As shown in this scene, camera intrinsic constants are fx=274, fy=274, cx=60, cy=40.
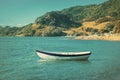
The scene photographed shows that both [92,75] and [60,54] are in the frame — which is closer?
[92,75]

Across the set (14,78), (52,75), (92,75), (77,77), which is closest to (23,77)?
(14,78)

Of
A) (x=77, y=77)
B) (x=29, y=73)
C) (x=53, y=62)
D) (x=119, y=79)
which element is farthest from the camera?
(x=53, y=62)

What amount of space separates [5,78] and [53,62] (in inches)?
879

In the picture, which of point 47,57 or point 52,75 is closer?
point 52,75

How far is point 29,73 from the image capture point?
46562 mm

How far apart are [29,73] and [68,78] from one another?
7.91m

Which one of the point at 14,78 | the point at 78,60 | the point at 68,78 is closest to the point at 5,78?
the point at 14,78

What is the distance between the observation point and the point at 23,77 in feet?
140

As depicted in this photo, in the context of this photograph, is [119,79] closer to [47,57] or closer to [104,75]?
[104,75]

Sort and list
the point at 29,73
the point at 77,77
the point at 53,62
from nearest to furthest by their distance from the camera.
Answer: the point at 77,77
the point at 29,73
the point at 53,62

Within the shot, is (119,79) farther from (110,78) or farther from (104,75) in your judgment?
(104,75)

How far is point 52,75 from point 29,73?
4.31 m

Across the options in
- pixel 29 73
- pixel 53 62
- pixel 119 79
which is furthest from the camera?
pixel 53 62

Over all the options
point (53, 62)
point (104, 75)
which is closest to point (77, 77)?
point (104, 75)
